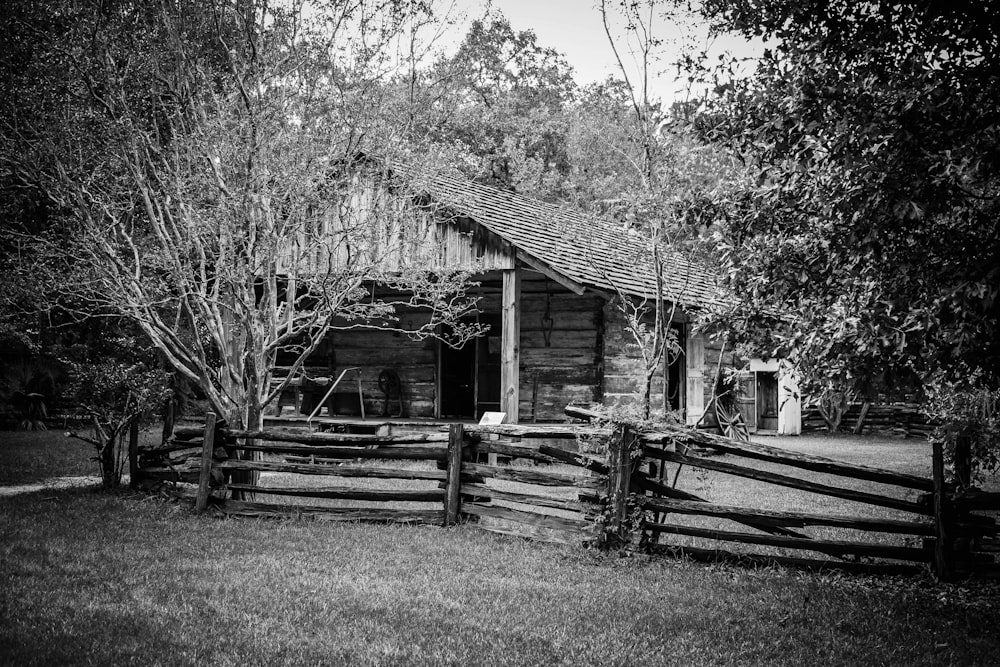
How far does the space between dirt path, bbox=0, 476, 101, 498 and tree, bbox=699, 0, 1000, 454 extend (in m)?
9.54

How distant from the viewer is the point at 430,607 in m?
5.81

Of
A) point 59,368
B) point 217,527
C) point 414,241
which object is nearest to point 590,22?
point 414,241

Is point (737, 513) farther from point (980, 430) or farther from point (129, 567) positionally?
point (129, 567)

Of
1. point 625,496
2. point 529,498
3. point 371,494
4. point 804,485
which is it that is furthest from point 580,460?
point 371,494

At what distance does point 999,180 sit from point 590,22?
27.4 ft

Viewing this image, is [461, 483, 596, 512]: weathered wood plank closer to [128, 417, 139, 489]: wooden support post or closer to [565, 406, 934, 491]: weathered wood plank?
[565, 406, 934, 491]: weathered wood plank

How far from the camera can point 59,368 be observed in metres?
20.3

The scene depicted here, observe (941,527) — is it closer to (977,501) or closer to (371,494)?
(977,501)

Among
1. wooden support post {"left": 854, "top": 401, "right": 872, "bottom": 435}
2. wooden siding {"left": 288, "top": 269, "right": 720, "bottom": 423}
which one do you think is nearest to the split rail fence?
wooden siding {"left": 288, "top": 269, "right": 720, "bottom": 423}

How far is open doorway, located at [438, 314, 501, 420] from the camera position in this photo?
18453 millimetres

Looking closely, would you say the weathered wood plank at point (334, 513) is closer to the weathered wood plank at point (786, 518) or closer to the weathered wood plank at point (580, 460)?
the weathered wood plank at point (580, 460)

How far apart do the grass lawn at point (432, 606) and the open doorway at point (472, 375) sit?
10361mm

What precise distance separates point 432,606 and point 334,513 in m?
3.62

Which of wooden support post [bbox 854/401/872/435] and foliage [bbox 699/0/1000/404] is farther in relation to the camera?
wooden support post [bbox 854/401/872/435]
